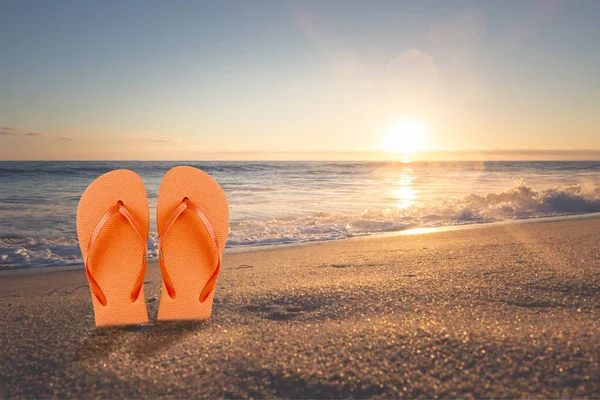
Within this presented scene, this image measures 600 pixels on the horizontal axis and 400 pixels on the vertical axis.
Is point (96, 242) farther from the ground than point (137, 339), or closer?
farther from the ground

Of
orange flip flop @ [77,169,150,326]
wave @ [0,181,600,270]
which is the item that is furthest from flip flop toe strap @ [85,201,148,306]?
wave @ [0,181,600,270]

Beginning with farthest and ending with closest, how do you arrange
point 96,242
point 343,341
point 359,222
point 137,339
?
point 359,222
point 96,242
point 137,339
point 343,341

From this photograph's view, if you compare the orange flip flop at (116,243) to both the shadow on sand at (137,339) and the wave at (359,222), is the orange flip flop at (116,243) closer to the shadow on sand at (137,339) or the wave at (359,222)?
the shadow on sand at (137,339)

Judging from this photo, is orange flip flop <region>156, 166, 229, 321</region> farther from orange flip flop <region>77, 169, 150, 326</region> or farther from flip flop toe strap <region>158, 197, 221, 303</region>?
orange flip flop <region>77, 169, 150, 326</region>

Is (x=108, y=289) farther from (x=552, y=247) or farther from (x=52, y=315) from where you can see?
(x=552, y=247)

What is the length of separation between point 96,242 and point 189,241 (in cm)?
43

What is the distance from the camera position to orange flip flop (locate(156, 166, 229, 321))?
186 centimetres

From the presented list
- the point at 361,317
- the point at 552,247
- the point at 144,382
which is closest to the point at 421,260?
the point at 552,247

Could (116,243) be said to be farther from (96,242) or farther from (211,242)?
(211,242)

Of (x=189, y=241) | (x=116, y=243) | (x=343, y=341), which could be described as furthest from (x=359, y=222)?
(x=343, y=341)

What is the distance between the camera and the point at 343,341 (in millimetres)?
1419

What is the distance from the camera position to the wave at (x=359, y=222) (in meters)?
4.68

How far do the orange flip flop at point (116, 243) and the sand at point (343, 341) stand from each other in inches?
5.1

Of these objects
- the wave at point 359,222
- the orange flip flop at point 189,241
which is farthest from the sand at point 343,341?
the wave at point 359,222
